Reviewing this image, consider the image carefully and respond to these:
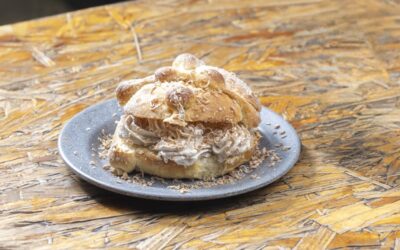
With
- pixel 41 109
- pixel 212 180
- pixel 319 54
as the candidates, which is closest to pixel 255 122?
pixel 212 180

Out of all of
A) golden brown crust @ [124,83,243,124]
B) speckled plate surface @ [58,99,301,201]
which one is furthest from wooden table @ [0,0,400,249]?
golden brown crust @ [124,83,243,124]

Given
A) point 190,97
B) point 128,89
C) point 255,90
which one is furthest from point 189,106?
point 255,90

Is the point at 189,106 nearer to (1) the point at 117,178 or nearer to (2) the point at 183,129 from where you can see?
(2) the point at 183,129

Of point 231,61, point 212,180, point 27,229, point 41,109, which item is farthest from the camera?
point 231,61

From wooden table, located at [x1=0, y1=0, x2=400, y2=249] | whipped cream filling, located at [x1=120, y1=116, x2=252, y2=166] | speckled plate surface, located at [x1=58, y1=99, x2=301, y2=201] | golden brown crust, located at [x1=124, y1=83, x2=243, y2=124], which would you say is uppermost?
golden brown crust, located at [x1=124, y1=83, x2=243, y2=124]

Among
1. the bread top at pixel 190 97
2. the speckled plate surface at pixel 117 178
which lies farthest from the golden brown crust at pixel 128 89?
the speckled plate surface at pixel 117 178

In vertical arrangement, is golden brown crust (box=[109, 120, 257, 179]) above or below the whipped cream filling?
below

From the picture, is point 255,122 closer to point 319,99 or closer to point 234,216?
point 234,216

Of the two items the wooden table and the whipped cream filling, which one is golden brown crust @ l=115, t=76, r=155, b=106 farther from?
the wooden table
